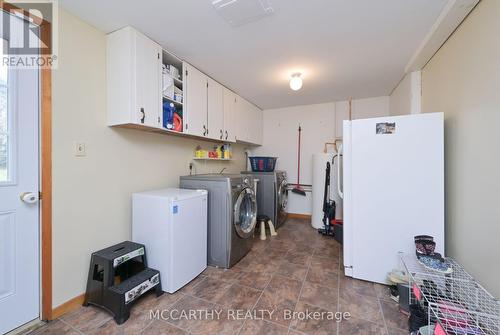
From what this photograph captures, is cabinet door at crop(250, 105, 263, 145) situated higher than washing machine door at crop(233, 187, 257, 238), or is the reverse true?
cabinet door at crop(250, 105, 263, 145)

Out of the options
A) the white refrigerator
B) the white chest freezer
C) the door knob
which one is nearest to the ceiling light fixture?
the white refrigerator

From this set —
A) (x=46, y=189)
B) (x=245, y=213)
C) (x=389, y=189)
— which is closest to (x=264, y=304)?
(x=245, y=213)

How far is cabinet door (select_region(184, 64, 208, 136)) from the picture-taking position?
7.65ft

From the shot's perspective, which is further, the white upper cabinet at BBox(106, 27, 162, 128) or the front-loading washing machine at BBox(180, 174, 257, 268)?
the front-loading washing machine at BBox(180, 174, 257, 268)

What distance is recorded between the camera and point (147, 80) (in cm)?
183

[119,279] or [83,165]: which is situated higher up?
[83,165]

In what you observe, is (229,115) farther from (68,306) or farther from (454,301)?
(454,301)

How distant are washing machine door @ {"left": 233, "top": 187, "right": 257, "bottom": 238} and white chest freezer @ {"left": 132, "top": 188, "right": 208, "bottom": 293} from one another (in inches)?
17.2

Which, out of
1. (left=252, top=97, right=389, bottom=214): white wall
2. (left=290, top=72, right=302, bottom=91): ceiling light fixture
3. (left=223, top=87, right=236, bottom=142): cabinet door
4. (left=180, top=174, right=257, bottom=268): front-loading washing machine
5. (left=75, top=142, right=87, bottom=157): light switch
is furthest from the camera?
(left=252, top=97, right=389, bottom=214): white wall

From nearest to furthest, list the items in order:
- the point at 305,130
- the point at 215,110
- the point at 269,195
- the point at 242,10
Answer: the point at 242,10 → the point at 215,110 → the point at 269,195 → the point at 305,130

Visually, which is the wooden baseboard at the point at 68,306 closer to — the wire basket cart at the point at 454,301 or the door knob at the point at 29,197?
the door knob at the point at 29,197

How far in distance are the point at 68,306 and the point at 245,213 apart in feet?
5.84

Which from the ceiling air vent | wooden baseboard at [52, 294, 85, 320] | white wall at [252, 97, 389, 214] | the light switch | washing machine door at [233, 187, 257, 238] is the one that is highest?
the ceiling air vent

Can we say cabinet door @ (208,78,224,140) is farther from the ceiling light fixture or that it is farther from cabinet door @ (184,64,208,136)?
the ceiling light fixture
